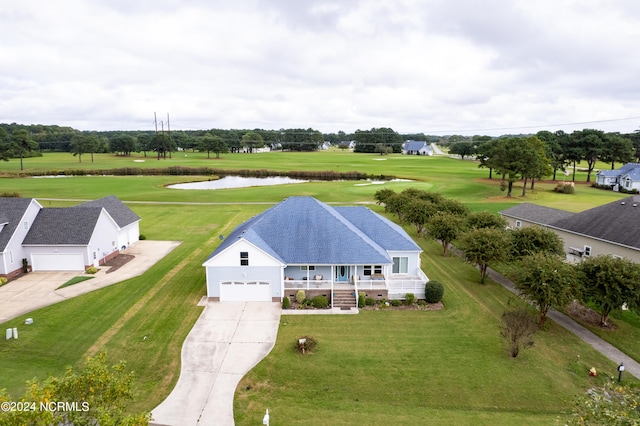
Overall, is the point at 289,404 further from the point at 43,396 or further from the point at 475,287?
the point at 475,287

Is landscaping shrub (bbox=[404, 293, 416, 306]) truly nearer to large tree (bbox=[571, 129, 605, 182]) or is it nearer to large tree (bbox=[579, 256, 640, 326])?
large tree (bbox=[579, 256, 640, 326])

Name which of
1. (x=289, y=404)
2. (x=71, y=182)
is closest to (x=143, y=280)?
(x=289, y=404)

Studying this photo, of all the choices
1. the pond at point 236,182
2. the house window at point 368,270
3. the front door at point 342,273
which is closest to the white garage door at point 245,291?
the front door at point 342,273

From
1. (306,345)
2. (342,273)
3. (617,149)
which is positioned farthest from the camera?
(617,149)

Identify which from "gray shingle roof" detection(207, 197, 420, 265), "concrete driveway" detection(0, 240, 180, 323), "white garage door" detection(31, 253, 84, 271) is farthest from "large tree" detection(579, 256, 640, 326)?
"white garage door" detection(31, 253, 84, 271)

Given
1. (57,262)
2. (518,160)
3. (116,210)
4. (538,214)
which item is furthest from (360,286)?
(518,160)

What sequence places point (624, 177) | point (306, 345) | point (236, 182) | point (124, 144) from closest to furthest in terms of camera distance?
1. point (306, 345)
2. point (624, 177)
3. point (236, 182)
4. point (124, 144)

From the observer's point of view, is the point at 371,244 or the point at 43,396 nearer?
the point at 43,396

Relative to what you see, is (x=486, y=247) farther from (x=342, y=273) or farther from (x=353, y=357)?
(x=353, y=357)
